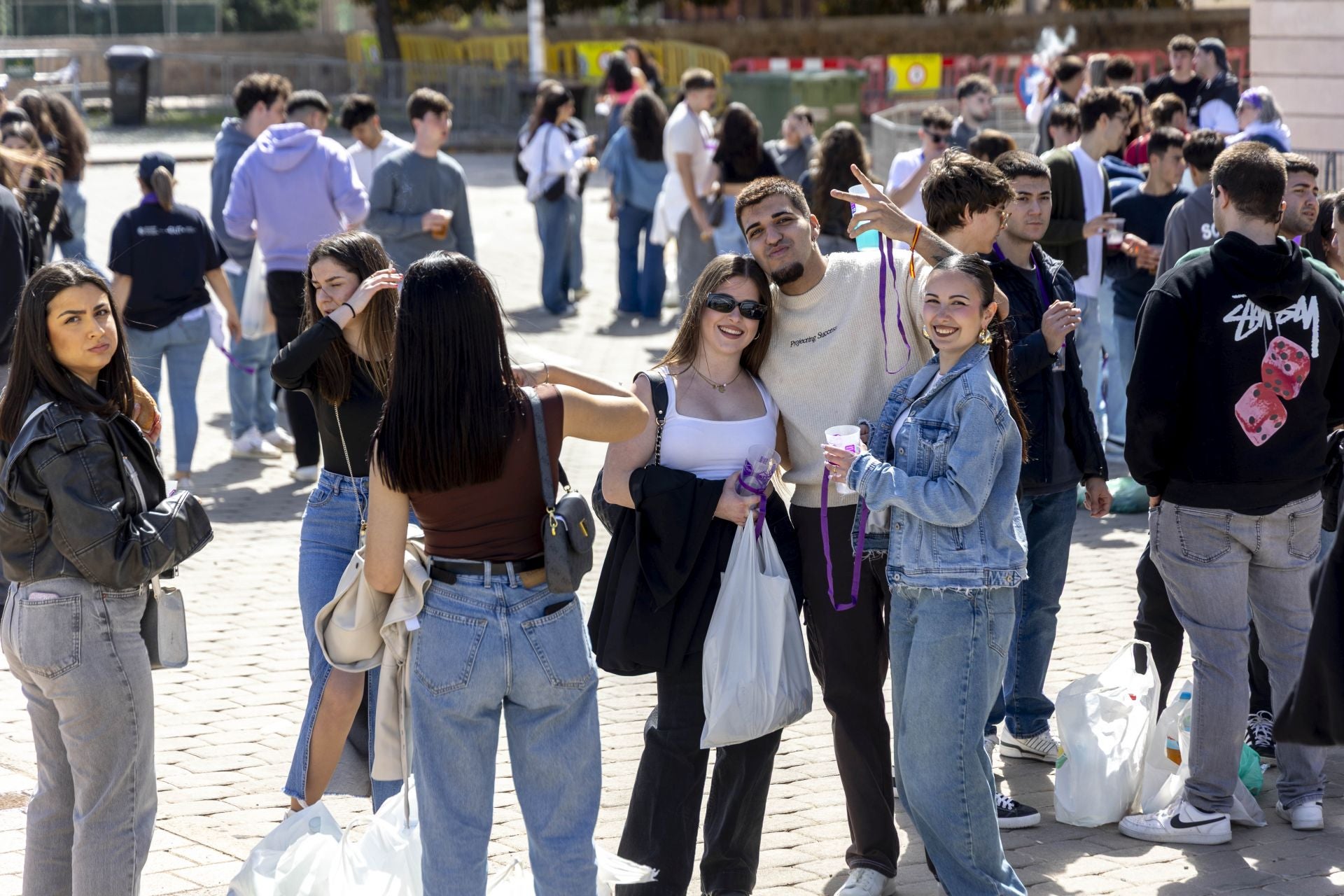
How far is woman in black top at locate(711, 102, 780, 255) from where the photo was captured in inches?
445

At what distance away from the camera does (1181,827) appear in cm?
482

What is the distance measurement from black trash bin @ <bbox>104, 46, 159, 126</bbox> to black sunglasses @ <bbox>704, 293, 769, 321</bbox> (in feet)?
98.7

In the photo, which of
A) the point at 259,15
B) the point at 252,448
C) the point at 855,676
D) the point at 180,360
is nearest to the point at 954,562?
the point at 855,676

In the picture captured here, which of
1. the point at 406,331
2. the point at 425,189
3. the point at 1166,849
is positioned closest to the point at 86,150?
the point at 425,189

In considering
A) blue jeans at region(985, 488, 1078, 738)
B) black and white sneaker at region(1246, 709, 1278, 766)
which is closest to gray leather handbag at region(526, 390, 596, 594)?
blue jeans at region(985, 488, 1078, 738)

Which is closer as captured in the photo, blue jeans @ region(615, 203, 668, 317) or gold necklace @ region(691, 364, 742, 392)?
gold necklace @ region(691, 364, 742, 392)

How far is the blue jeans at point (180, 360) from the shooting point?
9.00 meters

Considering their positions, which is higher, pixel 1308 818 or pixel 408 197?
pixel 408 197

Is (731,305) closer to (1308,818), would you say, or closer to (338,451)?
(338,451)

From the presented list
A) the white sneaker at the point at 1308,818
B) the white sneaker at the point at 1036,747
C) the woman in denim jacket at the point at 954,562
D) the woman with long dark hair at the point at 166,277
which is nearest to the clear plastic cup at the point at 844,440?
the woman in denim jacket at the point at 954,562

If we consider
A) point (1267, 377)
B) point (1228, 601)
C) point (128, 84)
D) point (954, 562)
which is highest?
point (128, 84)

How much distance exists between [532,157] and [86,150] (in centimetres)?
429

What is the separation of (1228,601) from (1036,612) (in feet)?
2.55

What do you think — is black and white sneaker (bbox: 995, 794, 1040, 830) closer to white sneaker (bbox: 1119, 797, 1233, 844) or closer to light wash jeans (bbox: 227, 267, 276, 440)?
white sneaker (bbox: 1119, 797, 1233, 844)
